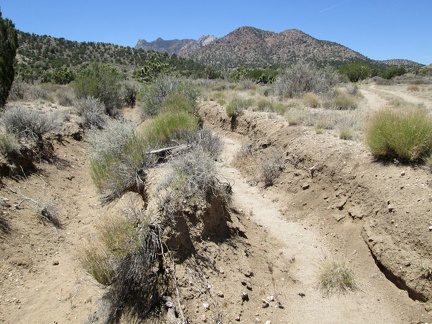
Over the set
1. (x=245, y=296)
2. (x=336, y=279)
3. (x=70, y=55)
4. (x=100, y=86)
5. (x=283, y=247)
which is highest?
(x=70, y=55)

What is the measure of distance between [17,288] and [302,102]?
1267 centimetres

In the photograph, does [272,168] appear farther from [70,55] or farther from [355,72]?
[70,55]

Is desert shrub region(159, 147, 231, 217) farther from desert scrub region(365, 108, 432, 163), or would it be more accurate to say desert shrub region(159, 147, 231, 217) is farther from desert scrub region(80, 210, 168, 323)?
desert scrub region(365, 108, 432, 163)

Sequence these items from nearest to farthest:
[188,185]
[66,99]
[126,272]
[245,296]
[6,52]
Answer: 1. [126,272]
2. [245,296]
3. [188,185]
4. [6,52]
5. [66,99]

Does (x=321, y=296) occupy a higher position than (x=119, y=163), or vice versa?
(x=119, y=163)

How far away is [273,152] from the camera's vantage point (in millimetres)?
9406

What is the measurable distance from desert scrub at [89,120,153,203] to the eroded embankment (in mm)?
3532

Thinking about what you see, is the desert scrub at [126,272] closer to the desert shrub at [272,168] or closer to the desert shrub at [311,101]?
the desert shrub at [272,168]

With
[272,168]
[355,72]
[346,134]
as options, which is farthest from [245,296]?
[355,72]

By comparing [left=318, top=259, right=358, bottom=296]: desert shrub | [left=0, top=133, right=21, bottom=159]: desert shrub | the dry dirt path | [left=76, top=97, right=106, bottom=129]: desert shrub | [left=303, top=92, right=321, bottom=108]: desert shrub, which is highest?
[left=303, top=92, right=321, bottom=108]: desert shrub

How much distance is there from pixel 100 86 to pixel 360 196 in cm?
1618

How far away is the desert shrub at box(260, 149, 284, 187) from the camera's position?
872cm

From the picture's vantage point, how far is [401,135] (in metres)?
6.00

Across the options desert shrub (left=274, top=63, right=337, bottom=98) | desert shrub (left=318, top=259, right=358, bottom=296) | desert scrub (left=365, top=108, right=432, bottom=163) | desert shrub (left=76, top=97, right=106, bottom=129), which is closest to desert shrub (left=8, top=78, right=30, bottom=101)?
desert shrub (left=76, top=97, right=106, bottom=129)
